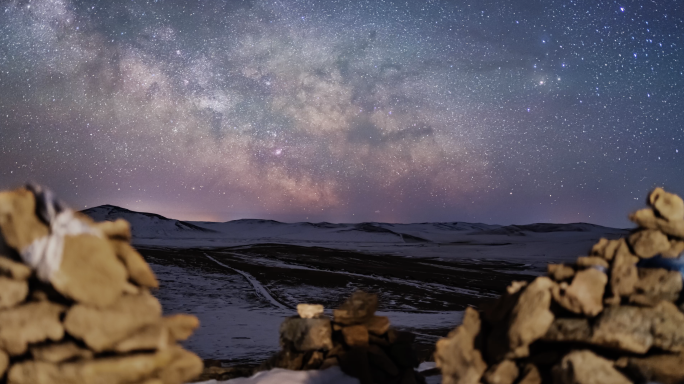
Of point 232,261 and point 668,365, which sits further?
point 232,261

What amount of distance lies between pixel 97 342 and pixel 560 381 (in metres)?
4.12

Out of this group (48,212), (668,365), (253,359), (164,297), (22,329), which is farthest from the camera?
(164,297)

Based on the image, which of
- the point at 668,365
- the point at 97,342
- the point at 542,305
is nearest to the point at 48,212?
the point at 97,342

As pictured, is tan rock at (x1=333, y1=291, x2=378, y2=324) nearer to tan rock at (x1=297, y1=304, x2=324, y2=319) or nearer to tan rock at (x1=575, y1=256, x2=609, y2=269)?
tan rock at (x1=297, y1=304, x2=324, y2=319)

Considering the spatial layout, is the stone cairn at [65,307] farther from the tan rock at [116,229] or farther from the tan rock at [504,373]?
the tan rock at [504,373]

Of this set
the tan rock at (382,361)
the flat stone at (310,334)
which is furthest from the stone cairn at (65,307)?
the tan rock at (382,361)

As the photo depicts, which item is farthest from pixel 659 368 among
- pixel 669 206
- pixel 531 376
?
pixel 669 206

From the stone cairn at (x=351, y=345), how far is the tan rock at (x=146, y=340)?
4.17m

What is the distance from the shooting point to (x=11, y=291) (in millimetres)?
3613

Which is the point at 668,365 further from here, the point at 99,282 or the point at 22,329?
the point at 22,329

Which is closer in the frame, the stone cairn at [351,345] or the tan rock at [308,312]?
the stone cairn at [351,345]

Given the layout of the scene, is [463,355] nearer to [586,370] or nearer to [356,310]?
[586,370]

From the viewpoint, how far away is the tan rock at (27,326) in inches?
140

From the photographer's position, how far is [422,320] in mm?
19422
